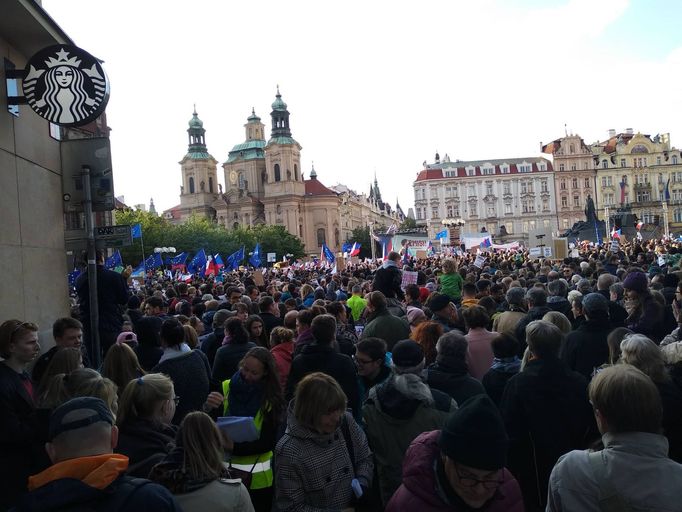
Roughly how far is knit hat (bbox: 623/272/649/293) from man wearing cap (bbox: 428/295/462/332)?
2.19 m

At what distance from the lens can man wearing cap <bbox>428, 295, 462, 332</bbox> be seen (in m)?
8.77

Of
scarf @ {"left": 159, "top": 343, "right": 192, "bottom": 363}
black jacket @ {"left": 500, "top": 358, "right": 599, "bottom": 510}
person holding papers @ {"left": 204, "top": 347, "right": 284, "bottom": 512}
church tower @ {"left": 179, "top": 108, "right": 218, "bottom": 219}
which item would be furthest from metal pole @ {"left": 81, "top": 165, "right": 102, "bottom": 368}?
church tower @ {"left": 179, "top": 108, "right": 218, "bottom": 219}

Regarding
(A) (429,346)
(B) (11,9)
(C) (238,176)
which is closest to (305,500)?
(A) (429,346)

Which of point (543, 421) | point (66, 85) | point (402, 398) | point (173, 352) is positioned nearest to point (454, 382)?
point (543, 421)

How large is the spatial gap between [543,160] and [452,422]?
113 m

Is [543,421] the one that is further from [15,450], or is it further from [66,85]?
[66,85]

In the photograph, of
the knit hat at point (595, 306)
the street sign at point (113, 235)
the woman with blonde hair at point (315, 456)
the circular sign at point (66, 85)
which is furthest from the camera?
the circular sign at point (66, 85)

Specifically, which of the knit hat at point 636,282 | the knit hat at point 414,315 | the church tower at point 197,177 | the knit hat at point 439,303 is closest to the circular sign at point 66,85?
the knit hat at point 414,315

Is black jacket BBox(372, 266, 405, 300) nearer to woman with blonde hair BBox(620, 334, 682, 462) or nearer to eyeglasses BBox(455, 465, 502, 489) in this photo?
woman with blonde hair BBox(620, 334, 682, 462)

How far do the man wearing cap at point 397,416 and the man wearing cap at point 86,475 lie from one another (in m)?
2.05

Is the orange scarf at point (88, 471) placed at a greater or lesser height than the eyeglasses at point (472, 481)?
greater

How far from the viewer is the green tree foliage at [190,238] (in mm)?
69875

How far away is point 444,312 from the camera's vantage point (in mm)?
8852

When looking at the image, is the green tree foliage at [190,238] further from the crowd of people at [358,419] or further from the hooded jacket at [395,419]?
the hooded jacket at [395,419]
